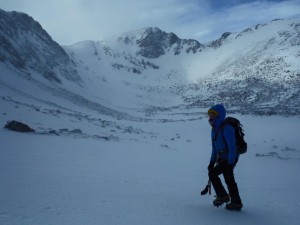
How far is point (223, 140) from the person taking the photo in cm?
589

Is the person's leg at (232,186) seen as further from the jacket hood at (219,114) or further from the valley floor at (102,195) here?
the jacket hood at (219,114)

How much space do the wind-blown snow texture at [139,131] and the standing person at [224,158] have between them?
0.27 meters

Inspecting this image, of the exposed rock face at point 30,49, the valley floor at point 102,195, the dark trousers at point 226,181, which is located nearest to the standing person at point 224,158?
the dark trousers at point 226,181

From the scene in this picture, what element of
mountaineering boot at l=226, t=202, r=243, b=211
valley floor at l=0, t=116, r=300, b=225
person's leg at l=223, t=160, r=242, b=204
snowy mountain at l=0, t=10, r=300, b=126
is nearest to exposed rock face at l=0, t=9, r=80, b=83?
snowy mountain at l=0, t=10, r=300, b=126

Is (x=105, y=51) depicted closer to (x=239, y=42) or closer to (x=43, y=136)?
(x=239, y=42)

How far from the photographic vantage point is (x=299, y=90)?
68.8m

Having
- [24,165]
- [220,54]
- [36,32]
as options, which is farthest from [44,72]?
[220,54]

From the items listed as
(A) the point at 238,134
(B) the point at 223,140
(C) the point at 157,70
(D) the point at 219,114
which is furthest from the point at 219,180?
(C) the point at 157,70

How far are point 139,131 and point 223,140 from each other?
86.9ft

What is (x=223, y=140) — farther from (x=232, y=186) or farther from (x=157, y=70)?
(x=157, y=70)

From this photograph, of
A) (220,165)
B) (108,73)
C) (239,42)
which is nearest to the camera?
(220,165)

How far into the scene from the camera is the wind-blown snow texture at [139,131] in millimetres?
5691

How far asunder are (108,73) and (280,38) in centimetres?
6463

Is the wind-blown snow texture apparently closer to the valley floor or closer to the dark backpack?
the valley floor
